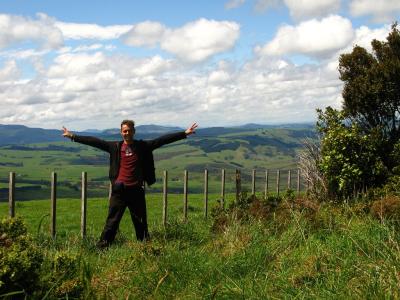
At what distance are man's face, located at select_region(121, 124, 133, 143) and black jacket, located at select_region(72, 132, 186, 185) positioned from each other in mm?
156

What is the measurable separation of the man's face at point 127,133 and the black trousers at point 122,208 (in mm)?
1035

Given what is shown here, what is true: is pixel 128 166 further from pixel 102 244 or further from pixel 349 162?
pixel 349 162

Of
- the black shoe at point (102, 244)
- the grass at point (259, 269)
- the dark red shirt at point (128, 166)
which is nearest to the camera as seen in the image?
the grass at point (259, 269)

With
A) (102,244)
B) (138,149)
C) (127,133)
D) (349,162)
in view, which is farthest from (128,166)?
(349,162)

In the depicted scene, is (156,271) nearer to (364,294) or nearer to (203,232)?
(364,294)

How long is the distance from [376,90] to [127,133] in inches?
407

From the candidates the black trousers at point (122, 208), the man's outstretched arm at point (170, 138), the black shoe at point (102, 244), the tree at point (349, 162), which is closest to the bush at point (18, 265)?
the black shoe at point (102, 244)

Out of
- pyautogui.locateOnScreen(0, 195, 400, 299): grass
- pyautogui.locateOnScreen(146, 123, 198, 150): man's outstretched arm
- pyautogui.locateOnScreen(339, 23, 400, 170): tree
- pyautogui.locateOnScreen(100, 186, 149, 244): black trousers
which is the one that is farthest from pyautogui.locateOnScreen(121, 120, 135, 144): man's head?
pyautogui.locateOnScreen(339, 23, 400, 170): tree

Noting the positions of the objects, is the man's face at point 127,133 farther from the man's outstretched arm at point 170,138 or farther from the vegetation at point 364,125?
the vegetation at point 364,125

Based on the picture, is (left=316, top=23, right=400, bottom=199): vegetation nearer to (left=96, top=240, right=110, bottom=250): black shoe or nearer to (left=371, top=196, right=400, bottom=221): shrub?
(left=371, top=196, right=400, bottom=221): shrub

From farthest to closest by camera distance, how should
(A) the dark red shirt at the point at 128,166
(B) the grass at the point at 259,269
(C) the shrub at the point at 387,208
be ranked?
(A) the dark red shirt at the point at 128,166 < (C) the shrub at the point at 387,208 < (B) the grass at the point at 259,269

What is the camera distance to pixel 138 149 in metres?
10.9

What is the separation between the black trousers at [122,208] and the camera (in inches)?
424

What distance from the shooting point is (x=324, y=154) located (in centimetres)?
1780
